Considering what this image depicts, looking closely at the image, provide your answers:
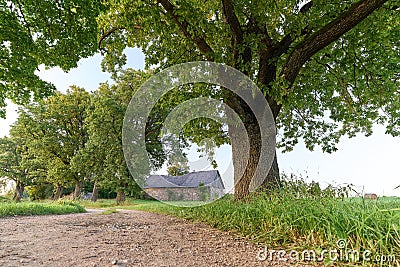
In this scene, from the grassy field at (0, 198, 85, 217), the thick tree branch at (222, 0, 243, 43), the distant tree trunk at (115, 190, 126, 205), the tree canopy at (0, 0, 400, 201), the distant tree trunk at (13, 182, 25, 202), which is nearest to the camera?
the tree canopy at (0, 0, 400, 201)

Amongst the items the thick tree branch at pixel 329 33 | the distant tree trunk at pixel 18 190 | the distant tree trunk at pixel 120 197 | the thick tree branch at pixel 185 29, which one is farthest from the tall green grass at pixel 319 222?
the distant tree trunk at pixel 18 190

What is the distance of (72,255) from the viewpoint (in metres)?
2.49

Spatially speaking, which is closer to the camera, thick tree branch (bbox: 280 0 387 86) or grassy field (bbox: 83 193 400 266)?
grassy field (bbox: 83 193 400 266)

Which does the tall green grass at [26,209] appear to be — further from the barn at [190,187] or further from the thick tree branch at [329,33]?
the thick tree branch at [329,33]

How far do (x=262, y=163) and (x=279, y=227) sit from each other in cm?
261

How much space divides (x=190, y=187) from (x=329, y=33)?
900 centimetres

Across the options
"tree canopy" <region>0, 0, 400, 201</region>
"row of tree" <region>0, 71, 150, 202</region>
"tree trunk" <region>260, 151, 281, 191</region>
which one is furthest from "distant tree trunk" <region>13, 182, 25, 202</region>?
"tree trunk" <region>260, 151, 281, 191</region>

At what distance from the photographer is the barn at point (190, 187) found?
25.9 feet

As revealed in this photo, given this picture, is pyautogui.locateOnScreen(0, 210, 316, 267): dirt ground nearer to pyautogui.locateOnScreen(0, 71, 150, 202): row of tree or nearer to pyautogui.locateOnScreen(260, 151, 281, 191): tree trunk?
pyautogui.locateOnScreen(260, 151, 281, 191): tree trunk

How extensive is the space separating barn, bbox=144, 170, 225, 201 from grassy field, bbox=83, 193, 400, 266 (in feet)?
12.1

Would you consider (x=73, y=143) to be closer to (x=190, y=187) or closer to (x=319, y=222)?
(x=190, y=187)

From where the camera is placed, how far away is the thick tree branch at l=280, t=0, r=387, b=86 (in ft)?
13.5

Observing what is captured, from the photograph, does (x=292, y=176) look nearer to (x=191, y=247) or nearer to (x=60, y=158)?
(x=191, y=247)

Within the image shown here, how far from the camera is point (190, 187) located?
11.7 metres
